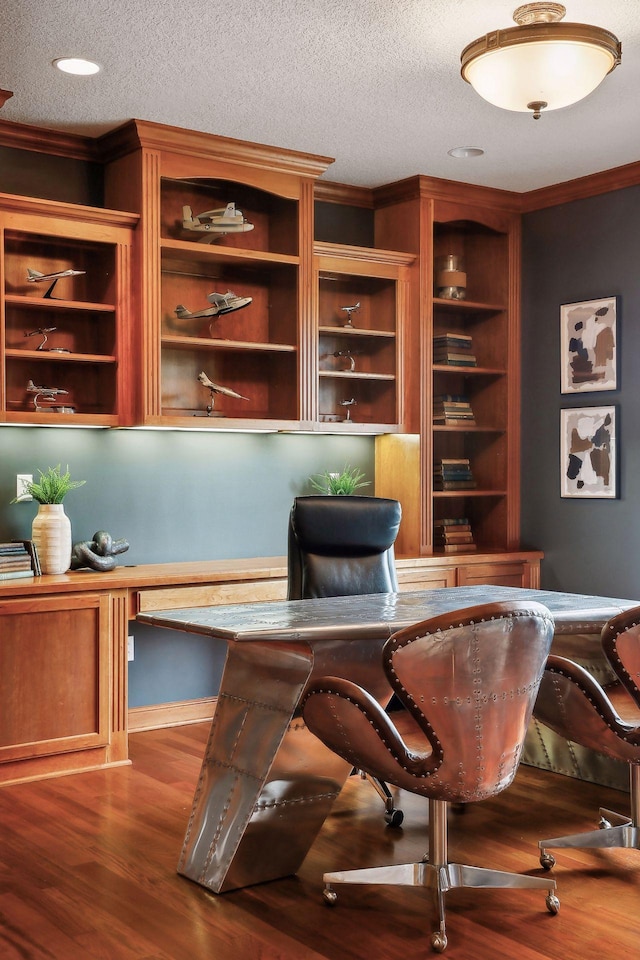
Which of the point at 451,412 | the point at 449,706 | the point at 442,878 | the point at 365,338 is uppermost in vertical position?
the point at 365,338

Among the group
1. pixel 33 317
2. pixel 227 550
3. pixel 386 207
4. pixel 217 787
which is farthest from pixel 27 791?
pixel 386 207

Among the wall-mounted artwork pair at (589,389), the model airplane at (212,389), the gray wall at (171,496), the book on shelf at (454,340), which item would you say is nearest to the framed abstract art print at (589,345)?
the wall-mounted artwork pair at (589,389)

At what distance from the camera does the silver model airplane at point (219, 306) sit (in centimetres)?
480

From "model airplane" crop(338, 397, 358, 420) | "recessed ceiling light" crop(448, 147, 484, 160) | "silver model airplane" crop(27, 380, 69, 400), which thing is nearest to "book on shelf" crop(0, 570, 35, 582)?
"silver model airplane" crop(27, 380, 69, 400)

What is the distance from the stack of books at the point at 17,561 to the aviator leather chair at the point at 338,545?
1105 mm

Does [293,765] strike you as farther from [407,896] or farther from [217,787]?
[407,896]

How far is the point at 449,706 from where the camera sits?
2.47 m

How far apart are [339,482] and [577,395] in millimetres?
1390

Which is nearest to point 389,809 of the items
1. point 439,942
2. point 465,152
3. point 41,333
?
point 439,942

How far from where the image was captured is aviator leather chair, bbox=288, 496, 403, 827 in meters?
3.96

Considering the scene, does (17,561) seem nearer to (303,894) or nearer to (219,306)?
(219,306)

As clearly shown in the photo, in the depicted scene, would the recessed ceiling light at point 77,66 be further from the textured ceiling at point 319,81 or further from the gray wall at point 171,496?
the gray wall at point 171,496

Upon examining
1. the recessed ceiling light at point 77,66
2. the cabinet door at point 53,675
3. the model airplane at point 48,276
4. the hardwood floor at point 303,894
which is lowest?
the hardwood floor at point 303,894

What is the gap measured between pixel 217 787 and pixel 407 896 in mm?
618
